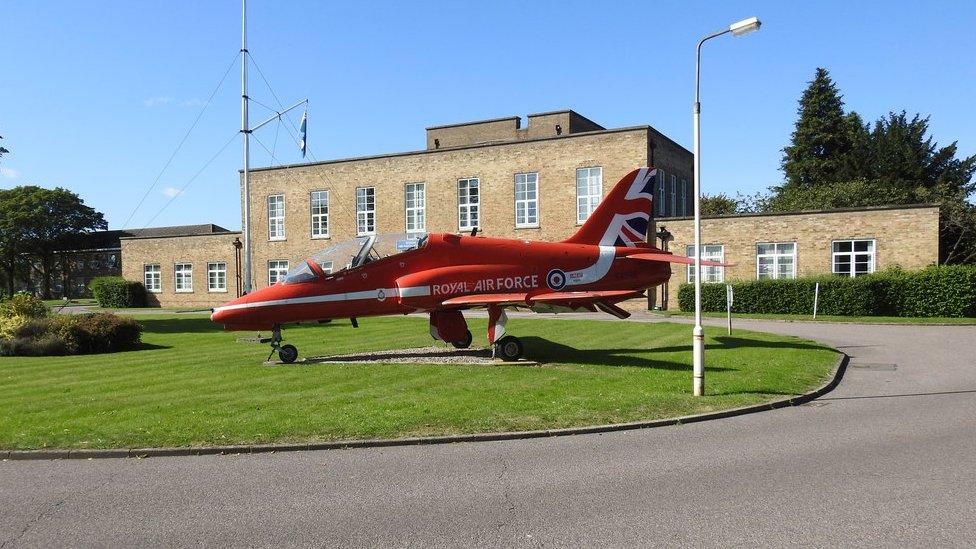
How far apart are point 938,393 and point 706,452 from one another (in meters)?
6.94

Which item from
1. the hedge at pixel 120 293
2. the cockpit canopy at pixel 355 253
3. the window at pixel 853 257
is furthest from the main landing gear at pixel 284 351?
the hedge at pixel 120 293

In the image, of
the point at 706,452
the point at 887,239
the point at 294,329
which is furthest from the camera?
the point at 887,239

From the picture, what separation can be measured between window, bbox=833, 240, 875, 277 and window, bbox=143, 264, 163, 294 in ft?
154

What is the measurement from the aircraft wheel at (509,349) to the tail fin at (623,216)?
14.4 feet

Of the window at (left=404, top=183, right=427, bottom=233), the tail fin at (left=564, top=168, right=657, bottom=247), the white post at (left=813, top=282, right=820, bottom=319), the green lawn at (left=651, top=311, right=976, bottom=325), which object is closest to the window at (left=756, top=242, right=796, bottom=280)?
the white post at (left=813, top=282, right=820, bottom=319)

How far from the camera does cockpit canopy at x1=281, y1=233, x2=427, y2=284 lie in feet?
53.0

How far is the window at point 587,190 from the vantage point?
3712 centimetres

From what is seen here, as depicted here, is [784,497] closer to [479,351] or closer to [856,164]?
[479,351]

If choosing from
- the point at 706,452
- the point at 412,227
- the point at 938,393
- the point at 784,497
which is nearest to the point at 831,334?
the point at 938,393

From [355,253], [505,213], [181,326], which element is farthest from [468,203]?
[355,253]

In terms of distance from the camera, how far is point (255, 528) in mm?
5859

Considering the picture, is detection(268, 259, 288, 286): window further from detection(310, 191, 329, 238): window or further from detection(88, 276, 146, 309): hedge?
detection(88, 276, 146, 309): hedge

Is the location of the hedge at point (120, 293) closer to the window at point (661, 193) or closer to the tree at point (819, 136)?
the window at point (661, 193)

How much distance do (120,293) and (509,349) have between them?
45.0 metres
